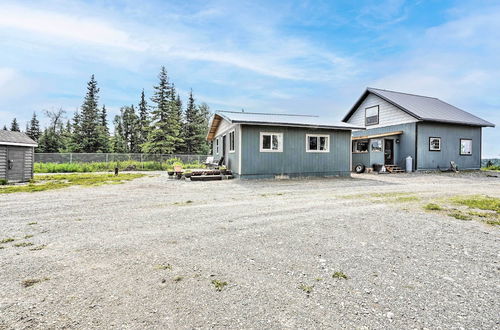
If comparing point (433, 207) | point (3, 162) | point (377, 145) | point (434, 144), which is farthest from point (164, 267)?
point (434, 144)

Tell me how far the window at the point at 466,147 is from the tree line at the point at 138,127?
26.4 meters

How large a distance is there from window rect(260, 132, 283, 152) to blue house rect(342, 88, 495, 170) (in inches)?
319

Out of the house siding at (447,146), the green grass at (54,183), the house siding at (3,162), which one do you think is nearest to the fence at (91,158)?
the green grass at (54,183)

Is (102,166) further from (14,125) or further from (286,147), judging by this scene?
(14,125)

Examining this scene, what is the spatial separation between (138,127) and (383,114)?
110 ft

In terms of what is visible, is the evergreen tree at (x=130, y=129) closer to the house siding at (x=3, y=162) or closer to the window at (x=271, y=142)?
the house siding at (x=3, y=162)

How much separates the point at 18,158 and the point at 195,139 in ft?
72.6

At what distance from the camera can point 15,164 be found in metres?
11.5

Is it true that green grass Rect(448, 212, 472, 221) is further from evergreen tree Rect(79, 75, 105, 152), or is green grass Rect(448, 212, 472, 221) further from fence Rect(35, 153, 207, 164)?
evergreen tree Rect(79, 75, 105, 152)

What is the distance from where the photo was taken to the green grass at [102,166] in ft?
61.6

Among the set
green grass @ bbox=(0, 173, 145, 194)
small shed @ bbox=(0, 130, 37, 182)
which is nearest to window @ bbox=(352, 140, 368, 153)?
green grass @ bbox=(0, 173, 145, 194)

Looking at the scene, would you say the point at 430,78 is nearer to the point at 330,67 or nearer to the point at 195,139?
the point at 330,67

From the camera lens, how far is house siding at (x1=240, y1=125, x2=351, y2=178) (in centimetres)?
1214

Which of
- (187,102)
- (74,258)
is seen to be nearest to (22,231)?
(74,258)
